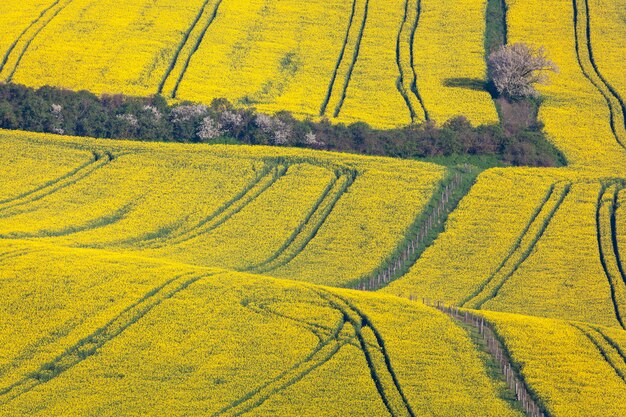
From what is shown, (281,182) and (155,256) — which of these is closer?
(155,256)

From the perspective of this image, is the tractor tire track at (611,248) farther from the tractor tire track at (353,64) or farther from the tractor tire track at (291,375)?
the tractor tire track at (353,64)

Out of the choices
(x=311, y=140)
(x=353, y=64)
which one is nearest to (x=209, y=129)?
(x=311, y=140)

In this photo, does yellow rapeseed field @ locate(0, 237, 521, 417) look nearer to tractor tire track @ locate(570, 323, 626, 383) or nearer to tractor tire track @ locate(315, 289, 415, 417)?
tractor tire track @ locate(315, 289, 415, 417)

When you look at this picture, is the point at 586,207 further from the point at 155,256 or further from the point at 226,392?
the point at 226,392

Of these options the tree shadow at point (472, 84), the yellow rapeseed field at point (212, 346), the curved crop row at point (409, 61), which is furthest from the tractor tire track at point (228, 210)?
the tree shadow at point (472, 84)

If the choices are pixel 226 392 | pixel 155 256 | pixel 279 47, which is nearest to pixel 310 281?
pixel 155 256
